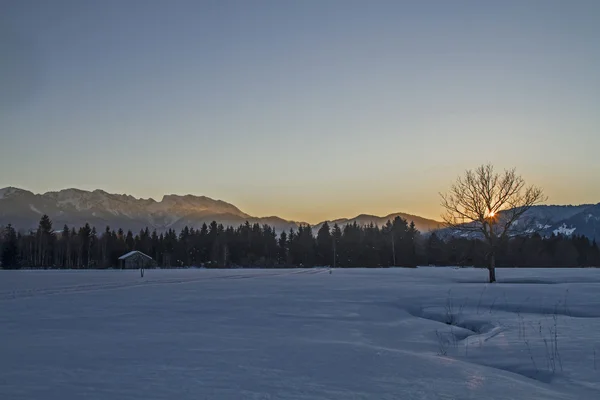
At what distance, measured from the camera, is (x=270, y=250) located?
409 ft

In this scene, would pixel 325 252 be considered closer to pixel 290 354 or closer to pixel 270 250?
pixel 270 250

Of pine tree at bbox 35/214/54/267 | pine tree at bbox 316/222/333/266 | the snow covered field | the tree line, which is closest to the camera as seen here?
the snow covered field

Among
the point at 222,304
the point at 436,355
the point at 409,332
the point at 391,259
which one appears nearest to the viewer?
the point at 436,355

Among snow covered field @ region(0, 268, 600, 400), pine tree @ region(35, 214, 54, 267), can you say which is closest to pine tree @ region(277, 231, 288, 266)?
pine tree @ region(35, 214, 54, 267)

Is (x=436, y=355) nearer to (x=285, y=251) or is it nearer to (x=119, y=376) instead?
(x=119, y=376)

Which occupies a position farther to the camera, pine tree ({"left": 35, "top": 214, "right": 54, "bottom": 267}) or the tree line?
pine tree ({"left": 35, "top": 214, "right": 54, "bottom": 267})

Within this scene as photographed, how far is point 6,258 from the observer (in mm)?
88000

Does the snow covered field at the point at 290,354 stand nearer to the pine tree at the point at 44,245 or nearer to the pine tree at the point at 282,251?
the pine tree at the point at 282,251

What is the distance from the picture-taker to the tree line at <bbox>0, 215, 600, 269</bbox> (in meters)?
95.4

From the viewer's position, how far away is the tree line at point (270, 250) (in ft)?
313

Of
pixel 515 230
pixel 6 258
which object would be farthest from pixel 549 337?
pixel 6 258

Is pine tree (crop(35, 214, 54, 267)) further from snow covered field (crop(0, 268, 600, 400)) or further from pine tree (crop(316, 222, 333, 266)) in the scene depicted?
snow covered field (crop(0, 268, 600, 400))

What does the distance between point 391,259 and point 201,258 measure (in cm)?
4778

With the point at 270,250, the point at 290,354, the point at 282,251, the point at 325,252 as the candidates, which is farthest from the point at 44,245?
the point at 290,354
